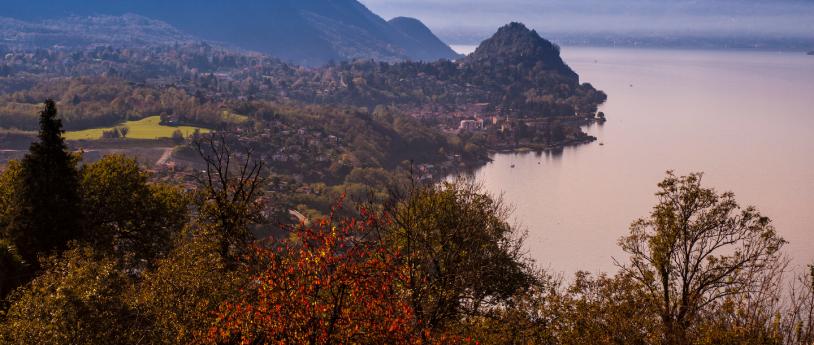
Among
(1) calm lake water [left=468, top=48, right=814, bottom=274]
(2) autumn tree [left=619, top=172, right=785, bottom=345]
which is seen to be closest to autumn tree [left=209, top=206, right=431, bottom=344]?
(2) autumn tree [left=619, top=172, right=785, bottom=345]

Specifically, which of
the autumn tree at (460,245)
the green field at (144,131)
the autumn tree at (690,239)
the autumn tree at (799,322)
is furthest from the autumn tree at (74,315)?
the green field at (144,131)

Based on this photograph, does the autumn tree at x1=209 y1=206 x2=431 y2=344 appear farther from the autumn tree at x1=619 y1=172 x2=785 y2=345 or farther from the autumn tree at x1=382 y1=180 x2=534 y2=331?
the autumn tree at x1=619 y1=172 x2=785 y2=345

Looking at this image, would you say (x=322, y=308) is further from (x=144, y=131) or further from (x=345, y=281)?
(x=144, y=131)

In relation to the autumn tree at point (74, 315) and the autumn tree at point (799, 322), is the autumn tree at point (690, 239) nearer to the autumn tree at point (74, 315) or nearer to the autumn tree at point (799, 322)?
the autumn tree at point (799, 322)

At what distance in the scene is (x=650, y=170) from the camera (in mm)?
84688

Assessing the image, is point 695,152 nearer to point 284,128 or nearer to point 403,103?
point 284,128

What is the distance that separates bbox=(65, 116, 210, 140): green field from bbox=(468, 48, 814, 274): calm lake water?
44.4 metres

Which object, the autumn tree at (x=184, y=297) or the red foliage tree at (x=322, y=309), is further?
the autumn tree at (x=184, y=297)

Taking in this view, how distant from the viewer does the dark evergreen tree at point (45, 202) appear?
17.3m

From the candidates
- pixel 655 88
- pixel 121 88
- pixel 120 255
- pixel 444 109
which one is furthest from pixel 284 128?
pixel 655 88

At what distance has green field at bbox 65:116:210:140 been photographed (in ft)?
306

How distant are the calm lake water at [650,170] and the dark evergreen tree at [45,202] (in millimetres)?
Answer: 24957

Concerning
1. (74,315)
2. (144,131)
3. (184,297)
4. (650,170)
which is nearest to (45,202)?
(184,297)

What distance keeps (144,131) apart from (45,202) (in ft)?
282
